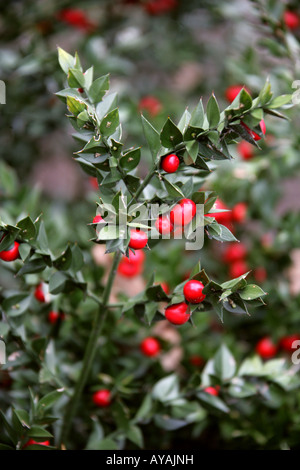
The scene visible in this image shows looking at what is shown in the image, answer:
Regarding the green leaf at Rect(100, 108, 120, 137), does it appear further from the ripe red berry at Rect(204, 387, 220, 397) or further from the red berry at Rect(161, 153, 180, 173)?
the ripe red berry at Rect(204, 387, 220, 397)

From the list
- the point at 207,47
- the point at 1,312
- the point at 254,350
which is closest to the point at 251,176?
the point at 254,350

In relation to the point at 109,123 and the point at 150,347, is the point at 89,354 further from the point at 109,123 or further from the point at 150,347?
the point at 109,123

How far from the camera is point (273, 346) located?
3.97 ft

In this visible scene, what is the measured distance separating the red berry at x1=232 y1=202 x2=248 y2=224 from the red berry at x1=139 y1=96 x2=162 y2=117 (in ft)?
1.33

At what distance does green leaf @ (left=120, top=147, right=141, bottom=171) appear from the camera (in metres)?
0.65

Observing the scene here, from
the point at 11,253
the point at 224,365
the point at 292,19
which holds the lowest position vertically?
the point at 224,365

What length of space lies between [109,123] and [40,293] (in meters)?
0.39

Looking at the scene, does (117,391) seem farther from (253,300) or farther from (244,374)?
(253,300)

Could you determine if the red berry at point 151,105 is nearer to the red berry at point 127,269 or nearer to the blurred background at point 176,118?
the blurred background at point 176,118

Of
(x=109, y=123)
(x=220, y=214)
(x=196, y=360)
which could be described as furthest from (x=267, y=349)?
(x=109, y=123)

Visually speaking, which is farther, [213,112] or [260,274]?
[260,274]

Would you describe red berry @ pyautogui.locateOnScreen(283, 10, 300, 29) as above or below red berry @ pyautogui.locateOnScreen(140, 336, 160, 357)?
above

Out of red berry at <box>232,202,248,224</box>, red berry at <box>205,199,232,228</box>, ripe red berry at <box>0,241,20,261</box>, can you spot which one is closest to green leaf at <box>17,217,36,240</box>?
ripe red berry at <box>0,241,20,261</box>

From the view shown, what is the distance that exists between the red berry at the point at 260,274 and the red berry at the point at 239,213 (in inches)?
6.3
